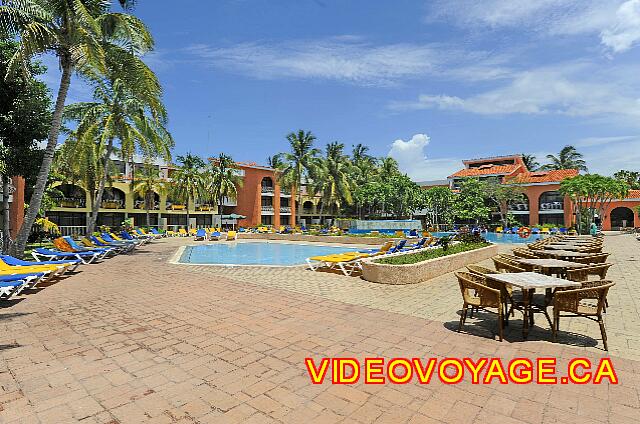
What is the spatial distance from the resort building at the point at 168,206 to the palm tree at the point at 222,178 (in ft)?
7.42

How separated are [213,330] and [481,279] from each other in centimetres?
391

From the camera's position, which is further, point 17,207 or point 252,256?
point 17,207

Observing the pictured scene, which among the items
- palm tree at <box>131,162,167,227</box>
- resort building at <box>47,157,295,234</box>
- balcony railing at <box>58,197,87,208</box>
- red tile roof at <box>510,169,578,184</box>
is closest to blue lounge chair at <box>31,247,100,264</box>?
resort building at <box>47,157,295,234</box>

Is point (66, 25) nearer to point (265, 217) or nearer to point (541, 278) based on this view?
point (541, 278)

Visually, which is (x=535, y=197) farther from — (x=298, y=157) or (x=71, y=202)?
(x=71, y=202)

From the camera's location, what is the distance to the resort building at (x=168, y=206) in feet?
114

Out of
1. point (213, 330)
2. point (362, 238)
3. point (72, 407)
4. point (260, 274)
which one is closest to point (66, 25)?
point (260, 274)

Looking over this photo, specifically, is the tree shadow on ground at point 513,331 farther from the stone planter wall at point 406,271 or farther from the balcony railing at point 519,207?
the balcony railing at point 519,207

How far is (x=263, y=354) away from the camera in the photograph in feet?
14.5

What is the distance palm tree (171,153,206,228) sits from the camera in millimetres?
38156

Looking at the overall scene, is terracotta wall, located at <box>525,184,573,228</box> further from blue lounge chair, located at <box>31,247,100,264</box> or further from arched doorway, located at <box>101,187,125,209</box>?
blue lounge chair, located at <box>31,247,100,264</box>

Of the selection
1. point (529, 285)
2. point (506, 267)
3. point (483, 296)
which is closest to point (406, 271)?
point (506, 267)

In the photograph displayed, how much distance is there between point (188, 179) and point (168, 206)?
5786mm

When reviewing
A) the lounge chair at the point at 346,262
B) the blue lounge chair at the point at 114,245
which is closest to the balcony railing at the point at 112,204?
the blue lounge chair at the point at 114,245
